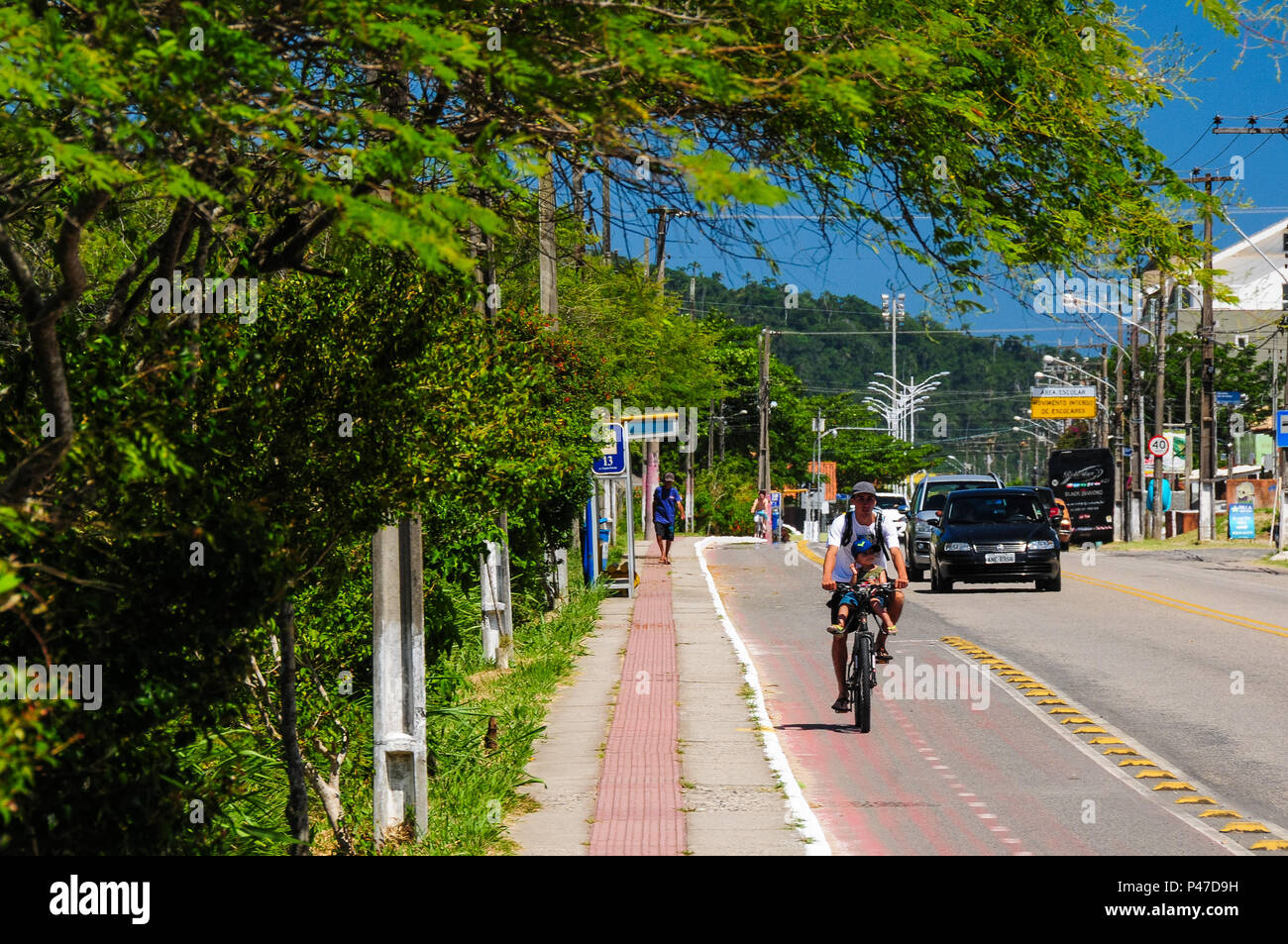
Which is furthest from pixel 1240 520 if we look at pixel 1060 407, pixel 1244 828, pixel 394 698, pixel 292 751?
pixel 292 751

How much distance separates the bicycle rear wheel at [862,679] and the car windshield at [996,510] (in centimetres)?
1489

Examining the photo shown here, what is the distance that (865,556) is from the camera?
1244 cm

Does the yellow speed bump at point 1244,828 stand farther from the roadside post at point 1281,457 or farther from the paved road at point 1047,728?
the roadside post at point 1281,457

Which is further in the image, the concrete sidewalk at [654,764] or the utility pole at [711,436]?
the utility pole at [711,436]

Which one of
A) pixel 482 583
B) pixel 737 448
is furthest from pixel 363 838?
pixel 737 448

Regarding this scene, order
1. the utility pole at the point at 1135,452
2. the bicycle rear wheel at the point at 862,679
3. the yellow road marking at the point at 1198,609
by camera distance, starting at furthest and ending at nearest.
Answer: the utility pole at the point at 1135,452, the yellow road marking at the point at 1198,609, the bicycle rear wheel at the point at 862,679

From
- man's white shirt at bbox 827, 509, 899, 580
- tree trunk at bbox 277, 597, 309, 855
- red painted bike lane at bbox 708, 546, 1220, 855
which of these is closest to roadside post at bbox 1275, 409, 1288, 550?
red painted bike lane at bbox 708, 546, 1220, 855

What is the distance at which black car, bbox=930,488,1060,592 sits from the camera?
25969 mm

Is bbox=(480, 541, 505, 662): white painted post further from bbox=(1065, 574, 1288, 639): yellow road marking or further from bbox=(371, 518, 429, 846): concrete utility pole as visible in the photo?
bbox=(1065, 574, 1288, 639): yellow road marking

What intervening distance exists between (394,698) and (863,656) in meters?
4.61

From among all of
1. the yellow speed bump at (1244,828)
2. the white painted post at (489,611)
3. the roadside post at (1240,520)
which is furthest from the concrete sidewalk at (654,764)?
the roadside post at (1240,520)

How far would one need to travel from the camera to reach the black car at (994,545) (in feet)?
85.2

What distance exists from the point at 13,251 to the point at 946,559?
22.5 metres
